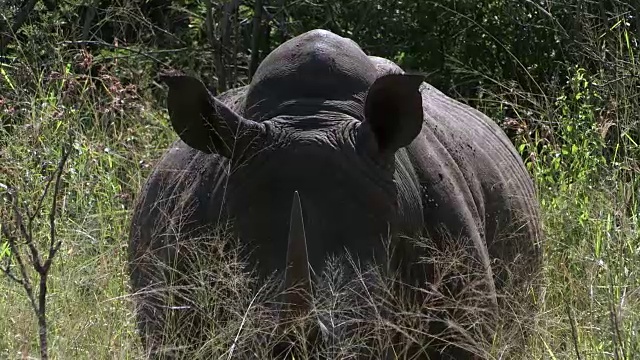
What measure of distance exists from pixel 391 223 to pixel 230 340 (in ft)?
2.13

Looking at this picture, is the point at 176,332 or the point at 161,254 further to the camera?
the point at 161,254

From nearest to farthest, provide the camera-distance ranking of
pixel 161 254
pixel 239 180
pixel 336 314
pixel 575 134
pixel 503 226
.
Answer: pixel 336 314 → pixel 239 180 → pixel 161 254 → pixel 503 226 → pixel 575 134

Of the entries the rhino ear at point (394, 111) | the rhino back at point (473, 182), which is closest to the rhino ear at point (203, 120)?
the rhino ear at point (394, 111)

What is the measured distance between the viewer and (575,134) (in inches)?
306

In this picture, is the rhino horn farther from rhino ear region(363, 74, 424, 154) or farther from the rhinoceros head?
rhino ear region(363, 74, 424, 154)

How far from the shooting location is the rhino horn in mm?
4391

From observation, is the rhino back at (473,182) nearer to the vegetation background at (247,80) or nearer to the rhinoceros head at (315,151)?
the rhinoceros head at (315,151)

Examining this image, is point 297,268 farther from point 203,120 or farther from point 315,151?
point 203,120

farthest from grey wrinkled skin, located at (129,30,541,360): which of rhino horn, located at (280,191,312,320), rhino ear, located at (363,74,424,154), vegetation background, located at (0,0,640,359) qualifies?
vegetation background, located at (0,0,640,359)

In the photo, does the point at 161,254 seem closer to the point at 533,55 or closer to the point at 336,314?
the point at 336,314

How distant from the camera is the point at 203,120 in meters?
4.89

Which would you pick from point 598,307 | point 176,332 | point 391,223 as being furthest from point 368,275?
point 598,307

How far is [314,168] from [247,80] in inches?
204

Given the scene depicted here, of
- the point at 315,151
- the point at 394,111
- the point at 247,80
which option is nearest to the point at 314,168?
the point at 315,151
